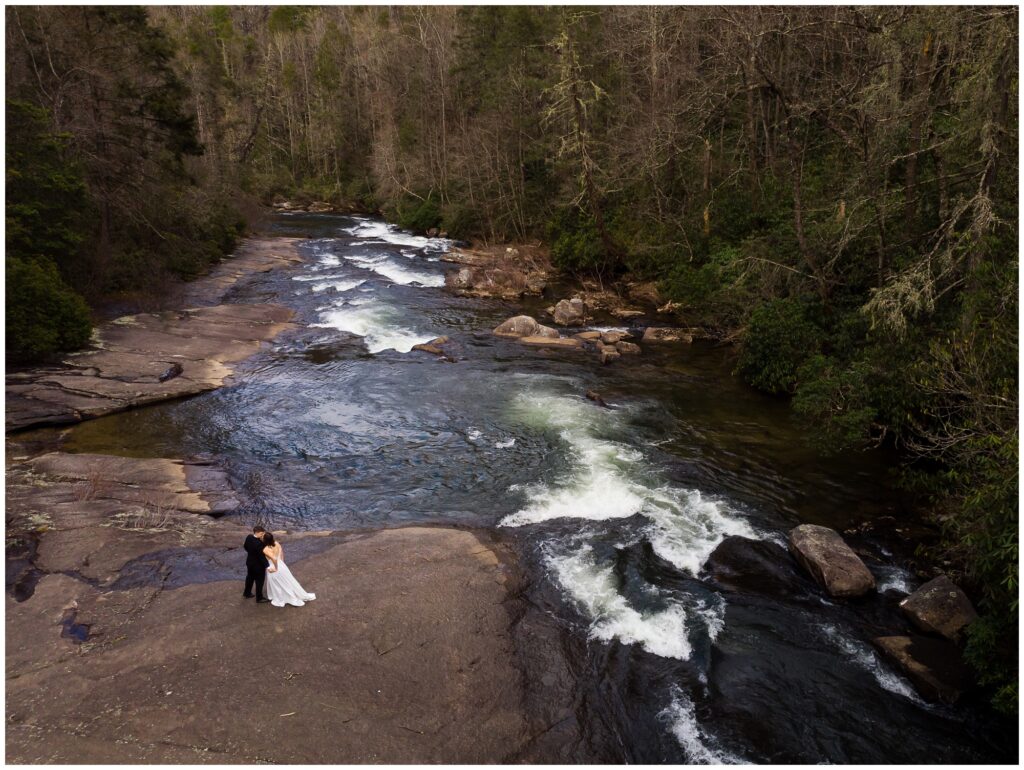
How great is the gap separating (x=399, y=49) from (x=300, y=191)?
1971cm

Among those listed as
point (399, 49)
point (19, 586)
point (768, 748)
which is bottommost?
point (768, 748)

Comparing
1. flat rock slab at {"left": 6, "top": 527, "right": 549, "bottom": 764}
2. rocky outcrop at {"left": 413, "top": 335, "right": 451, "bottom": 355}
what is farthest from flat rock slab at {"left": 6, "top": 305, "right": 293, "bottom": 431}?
flat rock slab at {"left": 6, "top": 527, "right": 549, "bottom": 764}

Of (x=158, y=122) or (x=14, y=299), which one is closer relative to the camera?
(x=14, y=299)

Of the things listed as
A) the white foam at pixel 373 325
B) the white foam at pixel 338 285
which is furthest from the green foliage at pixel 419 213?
the white foam at pixel 373 325

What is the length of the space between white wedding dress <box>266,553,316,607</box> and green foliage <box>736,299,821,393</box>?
14.2 meters

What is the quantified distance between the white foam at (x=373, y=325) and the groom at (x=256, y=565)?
44.4 ft

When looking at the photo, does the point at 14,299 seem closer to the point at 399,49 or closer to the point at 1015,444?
the point at 1015,444

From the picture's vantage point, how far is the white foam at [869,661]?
8367mm

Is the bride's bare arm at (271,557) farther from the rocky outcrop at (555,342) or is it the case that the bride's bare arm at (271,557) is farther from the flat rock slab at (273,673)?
the rocky outcrop at (555,342)

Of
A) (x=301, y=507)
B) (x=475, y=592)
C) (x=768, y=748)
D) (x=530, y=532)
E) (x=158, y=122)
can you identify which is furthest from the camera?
(x=158, y=122)

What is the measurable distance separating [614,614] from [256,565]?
5.45 m

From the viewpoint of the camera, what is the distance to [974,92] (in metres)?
12.1

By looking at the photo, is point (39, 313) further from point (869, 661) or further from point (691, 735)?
point (869, 661)

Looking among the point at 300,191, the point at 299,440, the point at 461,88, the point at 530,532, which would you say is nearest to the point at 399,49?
the point at 461,88
